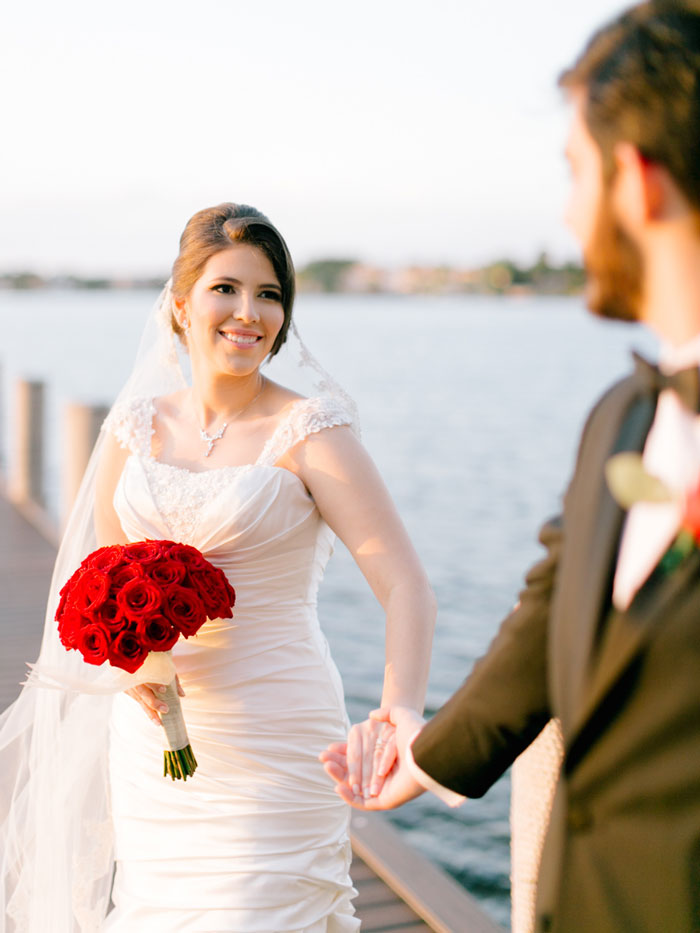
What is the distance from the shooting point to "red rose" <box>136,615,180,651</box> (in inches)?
98.5

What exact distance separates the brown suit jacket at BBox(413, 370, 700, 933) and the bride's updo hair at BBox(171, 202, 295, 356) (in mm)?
1611

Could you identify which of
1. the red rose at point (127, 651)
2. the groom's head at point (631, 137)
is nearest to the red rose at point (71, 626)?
the red rose at point (127, 651)

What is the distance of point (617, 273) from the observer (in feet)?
4.47

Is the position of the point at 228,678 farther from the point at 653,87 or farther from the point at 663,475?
the point at 653,87

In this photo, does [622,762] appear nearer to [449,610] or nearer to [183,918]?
[183,918]

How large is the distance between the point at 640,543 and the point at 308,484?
60.4 inches

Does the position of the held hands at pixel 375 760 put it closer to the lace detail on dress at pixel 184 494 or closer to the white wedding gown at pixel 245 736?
the white wedding gown at pixel 245 736

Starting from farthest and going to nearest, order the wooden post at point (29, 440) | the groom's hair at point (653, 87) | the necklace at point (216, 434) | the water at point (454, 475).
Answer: the wooden post at point (29, 440)
the water at point (454, 475)
the necklace at point (216, 434)
the groom's hair at point (653, 87)

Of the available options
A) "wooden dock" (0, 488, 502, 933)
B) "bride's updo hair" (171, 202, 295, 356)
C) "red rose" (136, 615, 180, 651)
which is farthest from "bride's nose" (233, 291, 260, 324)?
"wooden dock" (0, 488, 502, 933)

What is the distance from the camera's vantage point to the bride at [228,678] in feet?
8.80

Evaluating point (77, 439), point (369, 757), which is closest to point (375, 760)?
point (369, 757)

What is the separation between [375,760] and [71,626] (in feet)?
2.85

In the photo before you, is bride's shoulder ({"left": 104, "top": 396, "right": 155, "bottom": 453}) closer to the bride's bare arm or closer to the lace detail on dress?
the lace detail on dress

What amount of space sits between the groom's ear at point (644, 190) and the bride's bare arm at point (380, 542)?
1.46 m
